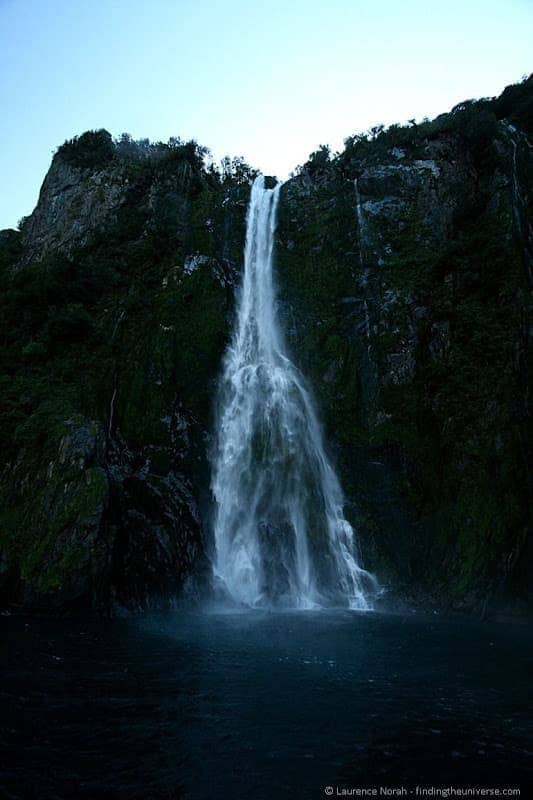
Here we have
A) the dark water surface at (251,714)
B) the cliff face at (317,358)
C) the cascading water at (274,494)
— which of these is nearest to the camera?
the dark water surface at (251,714)

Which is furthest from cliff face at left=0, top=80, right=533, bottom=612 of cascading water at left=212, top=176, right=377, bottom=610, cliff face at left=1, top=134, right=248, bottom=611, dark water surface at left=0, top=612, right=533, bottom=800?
dark water surface at left=0, top=612, right=533, bottom=800

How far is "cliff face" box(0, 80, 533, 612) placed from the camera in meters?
15.9

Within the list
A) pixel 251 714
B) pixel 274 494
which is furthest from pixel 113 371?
pixel 251 714

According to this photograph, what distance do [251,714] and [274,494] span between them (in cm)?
1306

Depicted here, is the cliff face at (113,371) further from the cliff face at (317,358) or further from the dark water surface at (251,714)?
the dark water surface at (251,714)

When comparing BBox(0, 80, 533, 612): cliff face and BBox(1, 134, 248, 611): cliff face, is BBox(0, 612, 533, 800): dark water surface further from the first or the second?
BBox(0, 80, 533, 612): cliff face

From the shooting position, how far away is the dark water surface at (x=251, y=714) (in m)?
4.95

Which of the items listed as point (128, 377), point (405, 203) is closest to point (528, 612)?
point (128, 377)

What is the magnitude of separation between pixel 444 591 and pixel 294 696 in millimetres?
10927

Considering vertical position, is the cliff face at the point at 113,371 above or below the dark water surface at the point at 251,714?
above

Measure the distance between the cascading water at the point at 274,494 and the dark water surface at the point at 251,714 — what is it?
6.37 metres

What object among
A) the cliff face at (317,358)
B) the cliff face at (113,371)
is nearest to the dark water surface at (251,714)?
the cliff face at (113,371)

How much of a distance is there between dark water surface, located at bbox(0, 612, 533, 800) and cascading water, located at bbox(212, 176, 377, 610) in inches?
251

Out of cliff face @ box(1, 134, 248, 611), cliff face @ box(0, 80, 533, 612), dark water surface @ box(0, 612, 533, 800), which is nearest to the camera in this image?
dark water surface @ box(0, 612, 533, 800)
